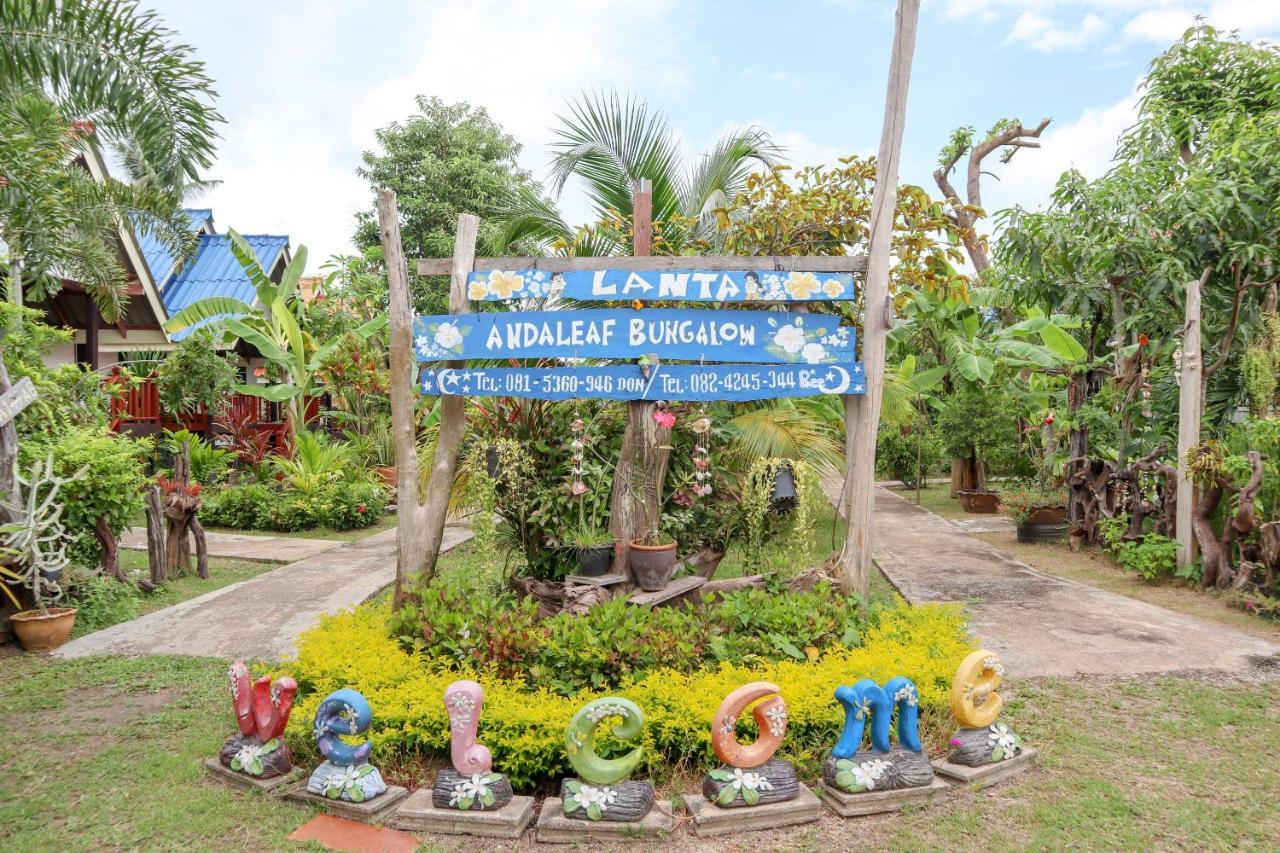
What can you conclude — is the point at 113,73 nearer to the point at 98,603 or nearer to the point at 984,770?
the point at 98,603

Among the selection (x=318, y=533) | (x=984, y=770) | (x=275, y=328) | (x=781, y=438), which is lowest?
(x=984, y=770)

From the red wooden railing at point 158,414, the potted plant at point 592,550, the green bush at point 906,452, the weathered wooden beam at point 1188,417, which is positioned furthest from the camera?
the green bush at point 906,452

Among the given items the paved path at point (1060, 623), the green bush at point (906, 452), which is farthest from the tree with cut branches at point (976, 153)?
the paved path at point (1060, 623)

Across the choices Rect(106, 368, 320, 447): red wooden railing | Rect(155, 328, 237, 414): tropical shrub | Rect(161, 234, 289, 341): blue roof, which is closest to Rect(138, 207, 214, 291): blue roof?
Rect(161, 234, 289, 341): blue roof

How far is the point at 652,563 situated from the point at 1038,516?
7.40 metres

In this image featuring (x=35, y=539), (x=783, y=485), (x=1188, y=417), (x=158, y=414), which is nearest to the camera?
(x=783, y=485)

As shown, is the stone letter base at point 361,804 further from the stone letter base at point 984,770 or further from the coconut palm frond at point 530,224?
the coconut palm frond at point 530,224

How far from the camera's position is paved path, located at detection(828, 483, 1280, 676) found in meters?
5.45

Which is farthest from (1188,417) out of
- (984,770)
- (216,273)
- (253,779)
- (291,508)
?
(216,273)

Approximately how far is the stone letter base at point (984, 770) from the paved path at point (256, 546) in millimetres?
7771

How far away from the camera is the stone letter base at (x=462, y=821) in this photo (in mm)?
3396

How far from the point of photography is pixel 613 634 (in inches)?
173

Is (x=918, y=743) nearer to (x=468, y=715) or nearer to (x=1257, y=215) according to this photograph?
(x=468, y=715)

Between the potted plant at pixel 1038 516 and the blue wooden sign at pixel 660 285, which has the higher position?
the blue wooden sign at pixel 660 285
